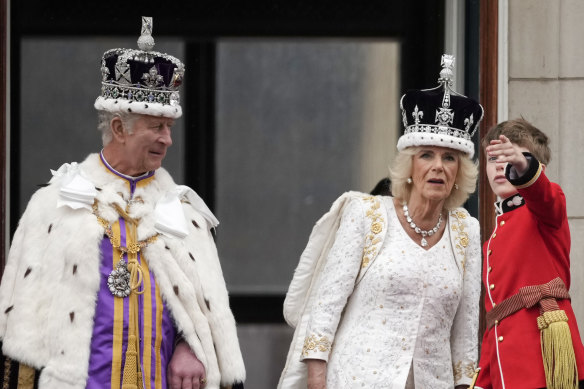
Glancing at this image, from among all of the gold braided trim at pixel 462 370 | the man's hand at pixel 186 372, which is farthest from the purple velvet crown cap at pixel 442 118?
the man's hand at pixel 186 372

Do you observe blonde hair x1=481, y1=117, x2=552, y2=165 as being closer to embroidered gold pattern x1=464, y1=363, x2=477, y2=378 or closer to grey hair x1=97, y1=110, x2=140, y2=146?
embroidered gold pattern x1=464, y1=363, x2=477, y2=378

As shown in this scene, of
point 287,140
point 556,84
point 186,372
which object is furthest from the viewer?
point 287,140

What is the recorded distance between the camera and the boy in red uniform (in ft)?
16.1

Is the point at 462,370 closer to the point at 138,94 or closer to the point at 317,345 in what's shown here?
the point at 317,345

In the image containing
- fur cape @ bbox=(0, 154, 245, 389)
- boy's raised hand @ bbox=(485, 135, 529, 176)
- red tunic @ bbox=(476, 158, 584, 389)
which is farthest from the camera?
red tunic @ bbox=(476, 158, 584, 389)

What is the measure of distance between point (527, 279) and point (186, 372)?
1413 millimetres

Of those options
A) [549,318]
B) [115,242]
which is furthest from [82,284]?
[549,318]

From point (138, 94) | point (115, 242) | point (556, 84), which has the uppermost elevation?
point (556, 84)

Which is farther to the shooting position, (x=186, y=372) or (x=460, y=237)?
(x=460, y=237)

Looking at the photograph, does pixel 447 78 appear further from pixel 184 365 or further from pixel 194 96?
pixel 194 96

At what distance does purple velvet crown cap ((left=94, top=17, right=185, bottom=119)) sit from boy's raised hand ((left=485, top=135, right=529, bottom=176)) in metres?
1.32

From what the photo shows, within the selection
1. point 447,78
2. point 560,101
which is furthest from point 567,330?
point 560,101

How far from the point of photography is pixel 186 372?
5.04m

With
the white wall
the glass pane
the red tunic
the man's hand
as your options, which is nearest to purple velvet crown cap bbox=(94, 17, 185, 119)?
the man's hand
